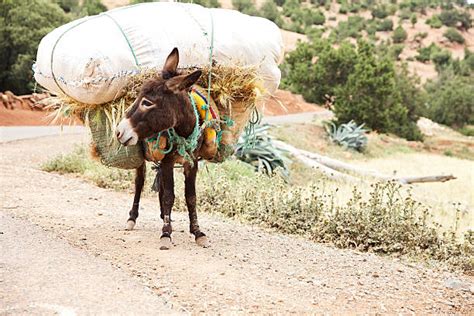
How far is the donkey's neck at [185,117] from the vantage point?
21.7ft

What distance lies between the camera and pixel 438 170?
20.1 m

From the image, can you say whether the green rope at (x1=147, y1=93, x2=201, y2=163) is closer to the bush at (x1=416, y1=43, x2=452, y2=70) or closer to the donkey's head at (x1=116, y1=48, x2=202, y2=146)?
the donkey's head at (x1=116, y1=48, x2=202, y2=146)

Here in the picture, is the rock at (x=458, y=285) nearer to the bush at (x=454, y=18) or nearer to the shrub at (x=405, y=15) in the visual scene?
the shrub at (x=405, y=15)

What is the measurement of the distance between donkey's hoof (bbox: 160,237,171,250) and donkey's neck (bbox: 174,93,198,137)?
40.7 inches

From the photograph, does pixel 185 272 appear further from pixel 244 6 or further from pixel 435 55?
pixel 244 6

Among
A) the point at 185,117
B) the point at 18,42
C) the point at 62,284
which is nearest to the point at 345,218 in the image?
the point at 185,117

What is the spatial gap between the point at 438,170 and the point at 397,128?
962 centimetres

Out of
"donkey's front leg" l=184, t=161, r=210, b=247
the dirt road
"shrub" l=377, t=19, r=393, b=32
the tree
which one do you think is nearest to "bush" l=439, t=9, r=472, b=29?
the tree

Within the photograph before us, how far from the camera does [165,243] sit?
682cm

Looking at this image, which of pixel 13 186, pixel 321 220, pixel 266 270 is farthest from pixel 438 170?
pixel 266 270

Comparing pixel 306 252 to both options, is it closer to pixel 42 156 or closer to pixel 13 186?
pixel 13 186

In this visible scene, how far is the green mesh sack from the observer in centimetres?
690

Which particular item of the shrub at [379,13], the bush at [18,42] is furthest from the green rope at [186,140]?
the shrub at [379,13]

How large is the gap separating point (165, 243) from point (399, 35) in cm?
6327
